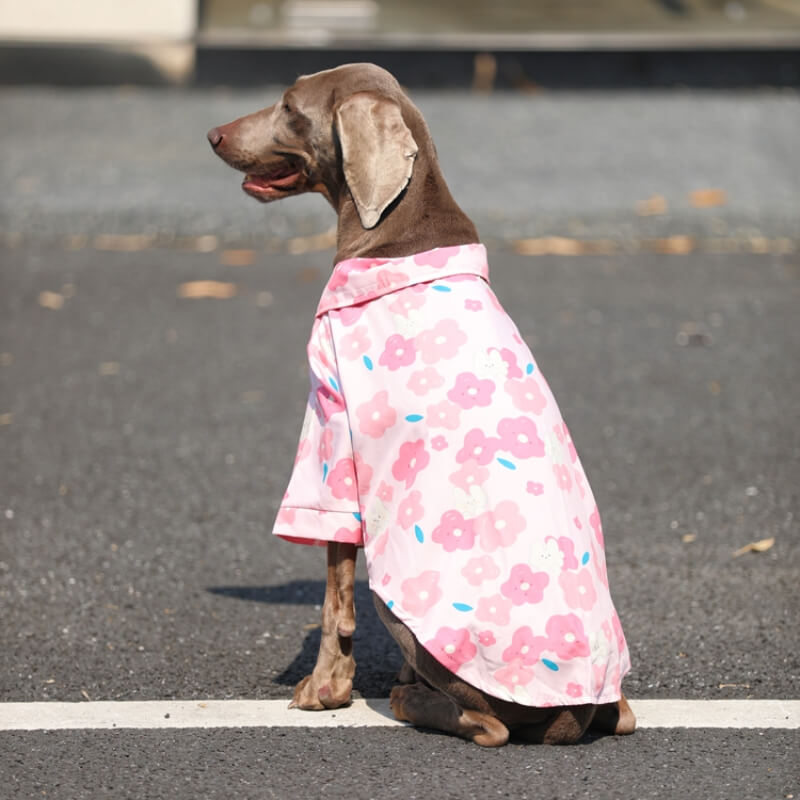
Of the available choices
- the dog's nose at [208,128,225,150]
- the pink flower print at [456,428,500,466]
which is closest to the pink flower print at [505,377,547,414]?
the pink flower print at [456,428,500,466]

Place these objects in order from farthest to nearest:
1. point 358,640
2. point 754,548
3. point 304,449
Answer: point 754,548 → point 358,640 → point 304,449

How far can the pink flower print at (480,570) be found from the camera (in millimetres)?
3225

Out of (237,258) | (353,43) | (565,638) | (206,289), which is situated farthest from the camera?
(353,43)

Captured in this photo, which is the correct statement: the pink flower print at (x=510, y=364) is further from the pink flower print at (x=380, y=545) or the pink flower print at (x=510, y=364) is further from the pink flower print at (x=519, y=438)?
the pink flower print at (x=380, y=545)

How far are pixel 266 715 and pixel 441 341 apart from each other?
1.15 m

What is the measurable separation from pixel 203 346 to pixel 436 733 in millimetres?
3924

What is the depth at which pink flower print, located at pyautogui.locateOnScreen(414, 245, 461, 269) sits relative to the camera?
3402mm

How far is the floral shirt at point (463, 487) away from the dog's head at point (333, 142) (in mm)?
225

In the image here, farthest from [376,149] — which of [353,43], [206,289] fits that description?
[353,43]

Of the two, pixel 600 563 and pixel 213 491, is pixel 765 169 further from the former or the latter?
pixel 600 563

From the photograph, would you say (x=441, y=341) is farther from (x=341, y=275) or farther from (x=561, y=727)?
(x=561, y=727)

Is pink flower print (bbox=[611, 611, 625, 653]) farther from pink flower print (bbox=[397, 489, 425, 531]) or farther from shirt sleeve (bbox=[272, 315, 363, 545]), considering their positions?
shirt sleeve (bbox=[272, 315, 363, 545])

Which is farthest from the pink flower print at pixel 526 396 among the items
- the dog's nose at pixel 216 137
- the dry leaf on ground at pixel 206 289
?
the dry leaf on ground at pixel 206 289

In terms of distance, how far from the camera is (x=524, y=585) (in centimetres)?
322
